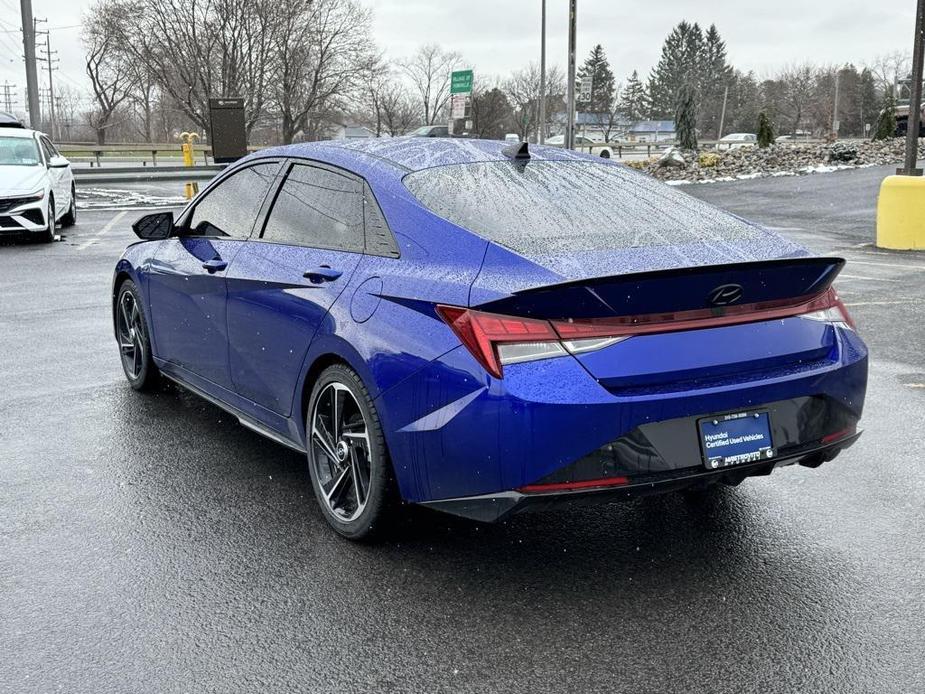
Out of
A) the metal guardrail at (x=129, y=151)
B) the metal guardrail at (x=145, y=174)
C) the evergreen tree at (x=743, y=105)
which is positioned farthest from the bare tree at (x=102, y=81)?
the evergreen tree at (x=743, y=105)

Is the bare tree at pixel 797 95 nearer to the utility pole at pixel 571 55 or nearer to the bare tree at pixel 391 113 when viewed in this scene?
the bare tree at pixel 391 113

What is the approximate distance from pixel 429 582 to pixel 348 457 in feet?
2.03

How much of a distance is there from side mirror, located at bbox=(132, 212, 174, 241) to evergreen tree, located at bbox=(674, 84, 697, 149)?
3310 centimetres

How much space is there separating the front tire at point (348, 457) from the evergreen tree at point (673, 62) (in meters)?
127

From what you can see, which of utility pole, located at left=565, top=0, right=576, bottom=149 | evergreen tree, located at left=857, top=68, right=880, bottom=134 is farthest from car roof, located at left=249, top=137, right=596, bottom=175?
evergreen tree, located at left=857, top=68, right=880, bottom=134

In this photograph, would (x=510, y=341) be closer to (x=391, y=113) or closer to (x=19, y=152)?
(x=19, y=152)

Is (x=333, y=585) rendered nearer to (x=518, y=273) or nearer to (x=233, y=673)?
(x=233, y=673)

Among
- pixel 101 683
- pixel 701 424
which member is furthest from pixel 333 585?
pixel 701 424

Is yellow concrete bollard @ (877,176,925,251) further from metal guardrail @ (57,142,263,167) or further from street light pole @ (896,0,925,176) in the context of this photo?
metal guardrail @ (57,142,263,167)

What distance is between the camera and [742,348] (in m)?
3.41

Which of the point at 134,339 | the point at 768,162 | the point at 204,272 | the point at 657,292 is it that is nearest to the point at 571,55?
the point at 768,162

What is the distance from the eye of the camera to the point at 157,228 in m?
5.67

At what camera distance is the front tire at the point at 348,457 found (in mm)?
3686

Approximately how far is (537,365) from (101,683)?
1.60 metres
